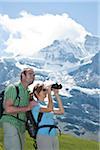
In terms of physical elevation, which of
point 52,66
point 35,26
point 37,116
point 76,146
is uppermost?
point 35,26

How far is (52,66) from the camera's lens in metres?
4.61

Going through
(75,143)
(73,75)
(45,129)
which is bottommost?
(75,143)

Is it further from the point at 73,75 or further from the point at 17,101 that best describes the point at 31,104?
the point at 73,75

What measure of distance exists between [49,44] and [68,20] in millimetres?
328

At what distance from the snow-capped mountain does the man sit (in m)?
0.88

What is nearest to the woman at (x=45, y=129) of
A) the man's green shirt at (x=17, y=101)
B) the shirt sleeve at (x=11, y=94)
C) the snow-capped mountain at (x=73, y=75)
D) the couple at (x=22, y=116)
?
the couple at (x=22, y=116)

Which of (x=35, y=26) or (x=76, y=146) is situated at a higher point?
(x=35, y=26)

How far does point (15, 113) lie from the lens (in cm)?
354

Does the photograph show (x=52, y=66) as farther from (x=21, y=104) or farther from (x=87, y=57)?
(x=21, y=104)

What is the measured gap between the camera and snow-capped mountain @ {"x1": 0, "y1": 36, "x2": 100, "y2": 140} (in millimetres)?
4539

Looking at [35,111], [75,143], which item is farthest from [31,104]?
[75,143]

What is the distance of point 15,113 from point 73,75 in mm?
1272

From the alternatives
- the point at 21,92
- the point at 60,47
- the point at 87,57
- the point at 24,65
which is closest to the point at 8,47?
the point at 24,65

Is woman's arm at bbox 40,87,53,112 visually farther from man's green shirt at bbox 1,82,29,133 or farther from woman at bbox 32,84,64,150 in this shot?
man's green shirt at bbox 1,82,29,133
